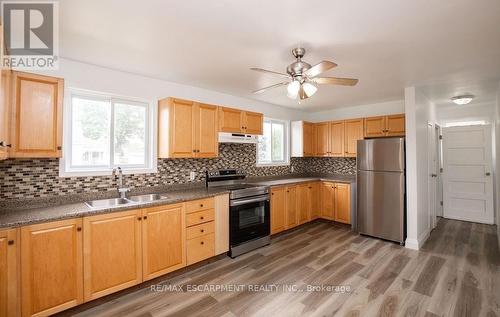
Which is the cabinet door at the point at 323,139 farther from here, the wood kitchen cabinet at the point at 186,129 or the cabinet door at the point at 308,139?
the wood kitchen cabinet at the point at 186,129

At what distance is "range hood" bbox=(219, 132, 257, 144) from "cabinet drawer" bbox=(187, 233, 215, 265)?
1.35m

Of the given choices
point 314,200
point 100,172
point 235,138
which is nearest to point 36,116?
point 100,172

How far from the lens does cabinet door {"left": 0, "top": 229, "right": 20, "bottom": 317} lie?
5.68 ft

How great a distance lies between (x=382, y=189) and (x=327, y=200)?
3.76ft

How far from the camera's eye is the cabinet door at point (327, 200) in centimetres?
469


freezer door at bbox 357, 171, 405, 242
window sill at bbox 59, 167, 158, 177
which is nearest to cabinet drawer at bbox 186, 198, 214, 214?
window sill at bbox 59, 167, 158, 177

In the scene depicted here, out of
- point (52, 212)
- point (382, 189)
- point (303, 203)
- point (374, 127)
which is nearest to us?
point (52, 212)

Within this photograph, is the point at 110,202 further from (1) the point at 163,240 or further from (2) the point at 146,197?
(1) the point at 163,240

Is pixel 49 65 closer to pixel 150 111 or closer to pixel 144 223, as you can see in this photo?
pixel 150 111

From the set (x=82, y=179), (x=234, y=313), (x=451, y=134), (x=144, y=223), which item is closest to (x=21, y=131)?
(x=82, y=179)

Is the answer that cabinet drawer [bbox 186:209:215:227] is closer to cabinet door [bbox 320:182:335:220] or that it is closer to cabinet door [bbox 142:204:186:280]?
cabinet door [bbox 142:204:186:280]

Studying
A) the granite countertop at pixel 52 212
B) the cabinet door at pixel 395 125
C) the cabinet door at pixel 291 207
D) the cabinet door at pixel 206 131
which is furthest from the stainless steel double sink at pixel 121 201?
the cabinet door at pixel 395 125

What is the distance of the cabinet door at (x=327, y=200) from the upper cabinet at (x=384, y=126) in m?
1.22

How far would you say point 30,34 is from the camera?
2.04 m
